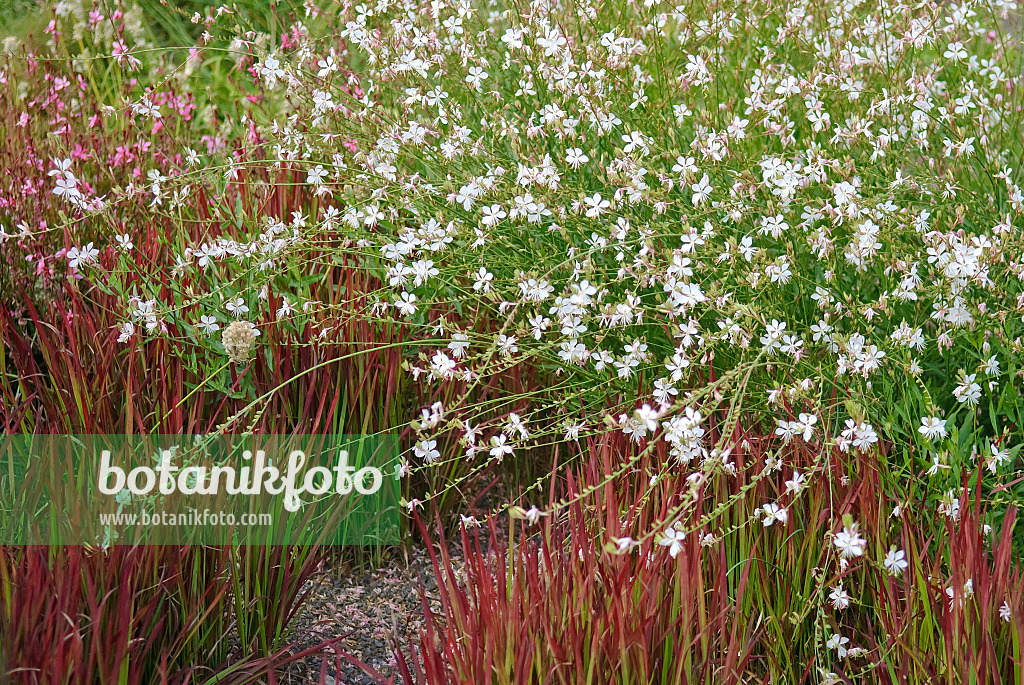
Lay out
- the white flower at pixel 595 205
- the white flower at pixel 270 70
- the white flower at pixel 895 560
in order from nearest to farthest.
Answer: the white flower at pixel 895 560, the white flower at pixel 595 205, the white flower at pixel 270 70

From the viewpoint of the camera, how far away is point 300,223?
7.76 ft

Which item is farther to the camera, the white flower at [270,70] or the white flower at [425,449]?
the white flower at [270,70]

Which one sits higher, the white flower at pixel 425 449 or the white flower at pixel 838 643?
the white flower at pixel 425 449

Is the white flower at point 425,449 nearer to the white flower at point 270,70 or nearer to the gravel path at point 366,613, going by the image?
the gravel path at point 366,613

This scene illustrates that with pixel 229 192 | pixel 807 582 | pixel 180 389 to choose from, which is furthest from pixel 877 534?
pixel 229 192

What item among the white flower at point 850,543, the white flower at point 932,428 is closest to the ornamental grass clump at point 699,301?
the white flower at point 850,543

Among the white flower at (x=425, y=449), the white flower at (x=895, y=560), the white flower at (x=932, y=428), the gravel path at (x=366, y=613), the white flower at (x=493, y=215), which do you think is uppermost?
the white flower at (x=493, y=215)

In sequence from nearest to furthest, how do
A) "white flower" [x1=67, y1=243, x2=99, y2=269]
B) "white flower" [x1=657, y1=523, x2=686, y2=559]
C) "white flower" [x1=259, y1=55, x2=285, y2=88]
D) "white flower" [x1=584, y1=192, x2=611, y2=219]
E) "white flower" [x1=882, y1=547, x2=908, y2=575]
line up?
"white flower" [x1=657, y1=523, x2=686, y2=559]
"white flower" [x1=882, y1=547, x2=908, y2=575]
"white flower" [x1=584, y1=192, x2=611, y2=219]
"white flower" [x1=67, y1=243, x2=99, y2=269]
"white flower" [x1=259, y1=55, x2=285, y2=88]

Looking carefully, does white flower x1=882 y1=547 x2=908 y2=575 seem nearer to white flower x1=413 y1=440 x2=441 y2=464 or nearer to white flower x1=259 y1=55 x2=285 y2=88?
white flower x1=413 y1=440 x2=441 y2=464

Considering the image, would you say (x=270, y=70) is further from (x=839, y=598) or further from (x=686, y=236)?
(x=839, y=598)

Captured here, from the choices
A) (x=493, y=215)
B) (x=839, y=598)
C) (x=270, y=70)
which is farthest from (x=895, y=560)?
(x=270, y=70)

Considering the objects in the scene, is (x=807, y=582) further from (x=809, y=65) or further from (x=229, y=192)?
(x=229, y=192)

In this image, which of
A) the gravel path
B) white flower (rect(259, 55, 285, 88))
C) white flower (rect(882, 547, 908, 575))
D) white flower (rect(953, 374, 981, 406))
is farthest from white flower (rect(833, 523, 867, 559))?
white flower (rect(259, 55, 285, 88))

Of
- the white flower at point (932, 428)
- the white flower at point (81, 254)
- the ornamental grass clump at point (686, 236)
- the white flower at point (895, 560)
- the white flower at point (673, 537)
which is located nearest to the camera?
the white flower at point (673, 537)
